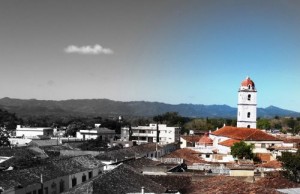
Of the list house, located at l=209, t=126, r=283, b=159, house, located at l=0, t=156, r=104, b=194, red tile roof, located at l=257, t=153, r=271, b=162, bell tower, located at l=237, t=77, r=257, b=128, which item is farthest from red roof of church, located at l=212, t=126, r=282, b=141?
house, located at l=0, t=156, r=104, b=194

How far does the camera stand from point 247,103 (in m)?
74.5

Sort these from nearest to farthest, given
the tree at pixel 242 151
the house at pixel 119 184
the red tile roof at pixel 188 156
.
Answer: the house at pixel 119 184 → the tree at pixel 242 151 → the red tile roof at pixel 188 156

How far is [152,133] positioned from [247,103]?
94.1 ft

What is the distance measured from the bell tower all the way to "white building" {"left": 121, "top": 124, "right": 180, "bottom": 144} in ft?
76.9

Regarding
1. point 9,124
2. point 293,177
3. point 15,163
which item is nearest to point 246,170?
point 293,177

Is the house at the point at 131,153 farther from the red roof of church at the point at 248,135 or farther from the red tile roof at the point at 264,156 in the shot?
the red tile roof at the point at 264,156

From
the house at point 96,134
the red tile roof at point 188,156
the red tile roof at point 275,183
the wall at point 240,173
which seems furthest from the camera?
the house at point 96,134

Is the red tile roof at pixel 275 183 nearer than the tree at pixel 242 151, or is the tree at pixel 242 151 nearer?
the red tile roof at pixel 275 183

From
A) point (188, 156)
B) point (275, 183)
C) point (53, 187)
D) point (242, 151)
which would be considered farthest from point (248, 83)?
point (275, 183)

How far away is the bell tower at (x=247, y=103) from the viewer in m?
74.2

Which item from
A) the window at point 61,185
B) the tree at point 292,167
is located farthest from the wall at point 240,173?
the window at point 61,185

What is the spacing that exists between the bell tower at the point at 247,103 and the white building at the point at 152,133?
76.9 ft

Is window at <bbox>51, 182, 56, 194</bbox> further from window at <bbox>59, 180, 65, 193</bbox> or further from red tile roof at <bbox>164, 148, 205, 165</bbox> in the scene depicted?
red tile roof at <bbox>164, 148, 205, 165</bbox>

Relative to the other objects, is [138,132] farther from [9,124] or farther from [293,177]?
[293,177]
